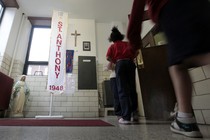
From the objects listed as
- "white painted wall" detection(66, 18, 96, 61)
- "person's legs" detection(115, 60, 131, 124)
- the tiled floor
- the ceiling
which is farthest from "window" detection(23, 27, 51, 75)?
the tiled floor

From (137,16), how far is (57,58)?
7.94 ft

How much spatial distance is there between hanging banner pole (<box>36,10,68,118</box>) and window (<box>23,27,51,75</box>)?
4.12 feet

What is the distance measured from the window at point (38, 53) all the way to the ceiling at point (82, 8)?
0.54m

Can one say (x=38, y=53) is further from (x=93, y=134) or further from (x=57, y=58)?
(x=93, y=134)

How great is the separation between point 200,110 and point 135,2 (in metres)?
1.17

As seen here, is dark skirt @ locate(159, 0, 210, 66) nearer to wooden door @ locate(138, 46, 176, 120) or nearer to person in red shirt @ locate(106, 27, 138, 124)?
person in red shirt @ locate(106, 27, 138, 124)

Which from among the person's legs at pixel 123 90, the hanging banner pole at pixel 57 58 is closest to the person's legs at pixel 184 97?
the person's legs at pixel 123 90

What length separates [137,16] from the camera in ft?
2.49

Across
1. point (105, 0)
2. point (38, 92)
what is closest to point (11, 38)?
point (38, 92)

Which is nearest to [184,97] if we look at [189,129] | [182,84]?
[182,84]

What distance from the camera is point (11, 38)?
3674mm

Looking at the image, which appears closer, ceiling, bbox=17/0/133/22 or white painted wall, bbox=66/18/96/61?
ceiling, bbox=17/0/133/22

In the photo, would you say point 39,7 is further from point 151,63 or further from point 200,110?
point 200,110

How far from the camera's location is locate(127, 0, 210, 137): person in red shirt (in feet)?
1.65
